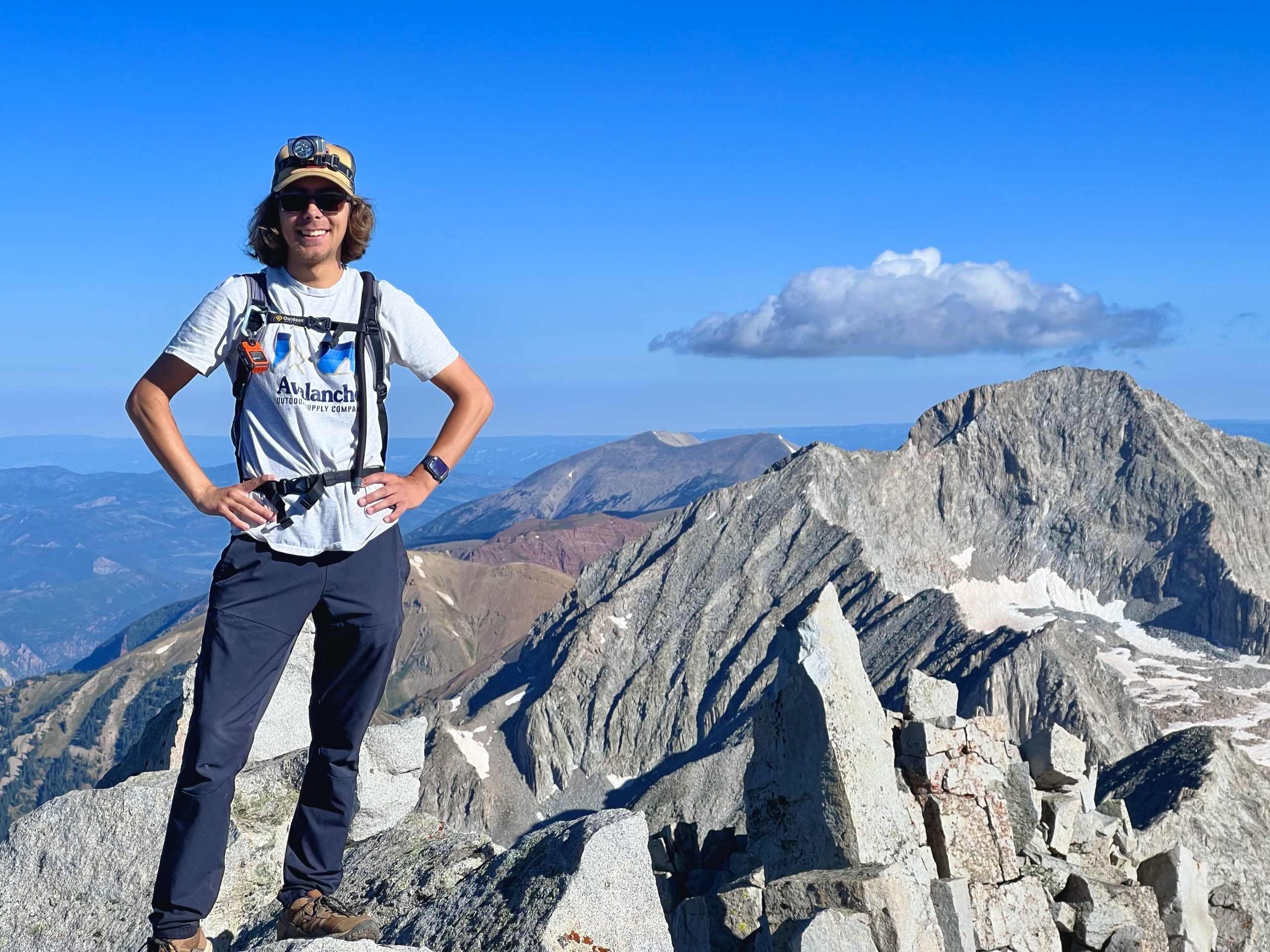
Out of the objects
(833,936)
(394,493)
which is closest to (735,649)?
(833,936)

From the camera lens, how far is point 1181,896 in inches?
712

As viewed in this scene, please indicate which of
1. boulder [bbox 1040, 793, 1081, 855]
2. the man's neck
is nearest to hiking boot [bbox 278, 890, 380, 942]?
the man's neck

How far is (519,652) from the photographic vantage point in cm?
19700

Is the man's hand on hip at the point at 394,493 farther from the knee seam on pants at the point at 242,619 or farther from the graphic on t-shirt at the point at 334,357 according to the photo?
the knee seam on pants at the point at 242,619

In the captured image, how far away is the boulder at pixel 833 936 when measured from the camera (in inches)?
464

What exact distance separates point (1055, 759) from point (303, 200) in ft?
63.2

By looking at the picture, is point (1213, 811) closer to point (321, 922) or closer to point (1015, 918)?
point (1015, 918)

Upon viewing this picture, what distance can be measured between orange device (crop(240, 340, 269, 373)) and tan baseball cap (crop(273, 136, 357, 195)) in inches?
46.1

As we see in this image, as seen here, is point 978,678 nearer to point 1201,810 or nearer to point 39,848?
point 1201,810

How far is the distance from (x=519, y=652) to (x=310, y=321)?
193 m

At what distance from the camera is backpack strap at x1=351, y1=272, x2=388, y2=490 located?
760cm

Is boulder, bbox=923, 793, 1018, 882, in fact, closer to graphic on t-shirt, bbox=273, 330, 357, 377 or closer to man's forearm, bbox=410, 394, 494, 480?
man's forearm, bbox=410, 394, 494, 480

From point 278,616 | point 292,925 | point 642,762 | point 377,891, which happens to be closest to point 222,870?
point 292,925

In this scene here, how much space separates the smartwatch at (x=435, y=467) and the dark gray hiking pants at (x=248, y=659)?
0.49 metres
